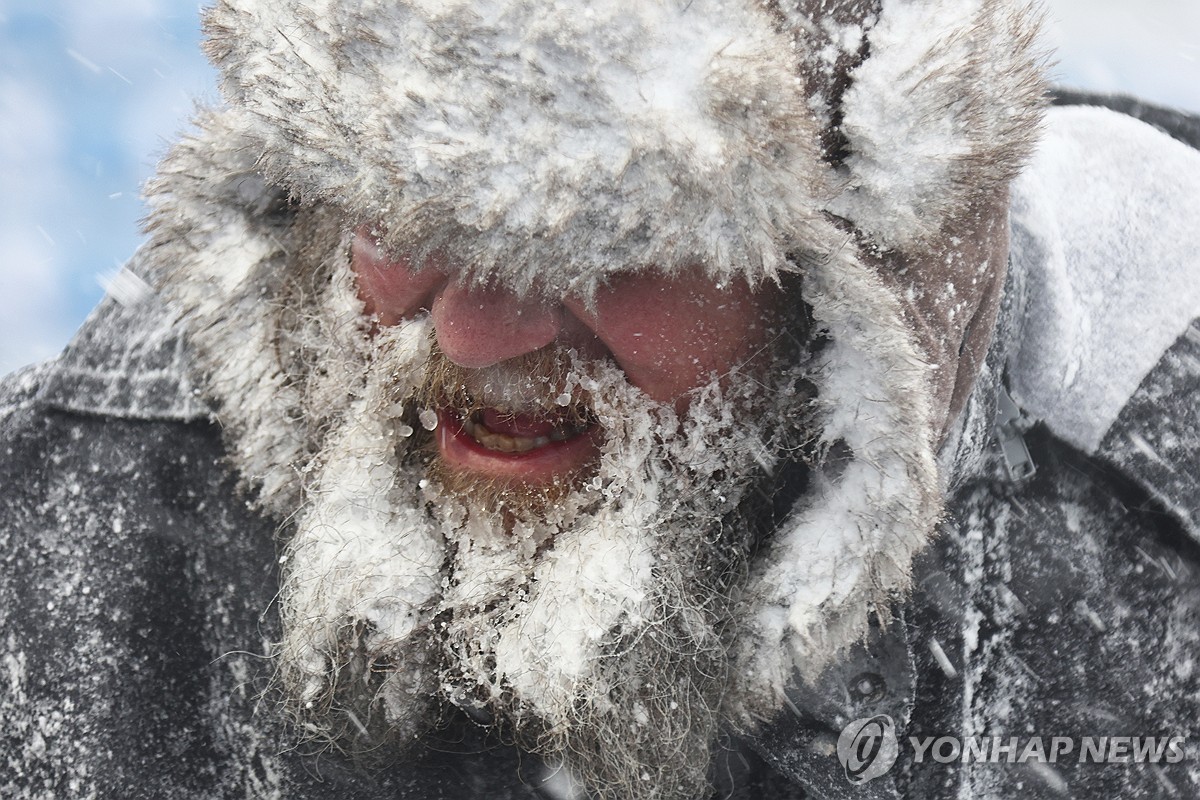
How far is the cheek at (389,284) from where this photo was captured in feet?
3.90

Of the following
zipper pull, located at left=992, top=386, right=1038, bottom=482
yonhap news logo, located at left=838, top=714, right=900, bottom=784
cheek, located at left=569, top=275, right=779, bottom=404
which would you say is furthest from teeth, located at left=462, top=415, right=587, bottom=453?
zipper pull, located at left=992, top=386, right=1038, bottom=482

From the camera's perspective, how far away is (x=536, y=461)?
123cm

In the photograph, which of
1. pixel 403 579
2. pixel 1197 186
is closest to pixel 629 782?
pixel 403 579

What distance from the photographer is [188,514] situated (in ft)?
4.85

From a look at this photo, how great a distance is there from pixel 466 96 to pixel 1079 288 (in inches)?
45.3

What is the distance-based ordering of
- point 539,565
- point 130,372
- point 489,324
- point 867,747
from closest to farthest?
point 489,324 → point 539,565 → point 867,747 → point 130,372

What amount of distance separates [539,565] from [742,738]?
0.45 meters

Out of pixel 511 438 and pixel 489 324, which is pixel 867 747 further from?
pixel 489 324

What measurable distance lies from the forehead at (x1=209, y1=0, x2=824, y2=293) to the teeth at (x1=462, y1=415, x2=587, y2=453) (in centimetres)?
35

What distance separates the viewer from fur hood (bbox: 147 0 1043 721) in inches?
31.0

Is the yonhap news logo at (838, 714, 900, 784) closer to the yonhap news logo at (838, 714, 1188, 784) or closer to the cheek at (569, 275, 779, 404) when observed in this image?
the yonhap news logo at (838, 714, 1188, 784)

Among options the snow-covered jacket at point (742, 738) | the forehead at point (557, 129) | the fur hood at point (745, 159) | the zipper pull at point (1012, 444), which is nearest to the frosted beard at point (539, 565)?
the fur hood at point (745, 159)

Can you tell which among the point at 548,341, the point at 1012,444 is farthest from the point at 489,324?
the point at 1012,444

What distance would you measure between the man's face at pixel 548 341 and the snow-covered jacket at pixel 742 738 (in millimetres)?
428
